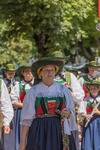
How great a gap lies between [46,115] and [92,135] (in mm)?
2752

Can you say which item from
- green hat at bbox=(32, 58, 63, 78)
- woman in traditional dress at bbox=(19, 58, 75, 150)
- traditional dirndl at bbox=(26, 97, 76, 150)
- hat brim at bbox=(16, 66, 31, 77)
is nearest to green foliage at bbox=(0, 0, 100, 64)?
hat brim at bbox=(16, 66, 31, 77)

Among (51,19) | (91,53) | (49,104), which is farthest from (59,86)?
(91,53)

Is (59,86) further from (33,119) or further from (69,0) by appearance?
(69,0)

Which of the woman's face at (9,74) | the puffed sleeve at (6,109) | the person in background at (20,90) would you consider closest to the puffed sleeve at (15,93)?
the person in background at (20,90)

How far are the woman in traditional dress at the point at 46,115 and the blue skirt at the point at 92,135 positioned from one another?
2.59m

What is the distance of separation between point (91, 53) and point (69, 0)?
2169 centimetres

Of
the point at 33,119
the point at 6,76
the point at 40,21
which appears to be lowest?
the point at 33,119

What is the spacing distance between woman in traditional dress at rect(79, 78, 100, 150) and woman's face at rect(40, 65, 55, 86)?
2.62 meters

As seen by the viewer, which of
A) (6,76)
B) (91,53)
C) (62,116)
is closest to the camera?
(62,116)

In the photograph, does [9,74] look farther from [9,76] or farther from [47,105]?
[47,105]

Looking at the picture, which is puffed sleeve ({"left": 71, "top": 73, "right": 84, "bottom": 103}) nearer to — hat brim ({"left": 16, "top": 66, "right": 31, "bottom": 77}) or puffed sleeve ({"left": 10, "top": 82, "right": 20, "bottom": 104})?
puffed sleeve ({"left": 10, "top": 82, "right": 20, "bottom": 104})

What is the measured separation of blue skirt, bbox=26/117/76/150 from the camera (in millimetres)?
5996

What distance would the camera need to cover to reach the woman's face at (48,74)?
604cm

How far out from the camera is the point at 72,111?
6.14 m
